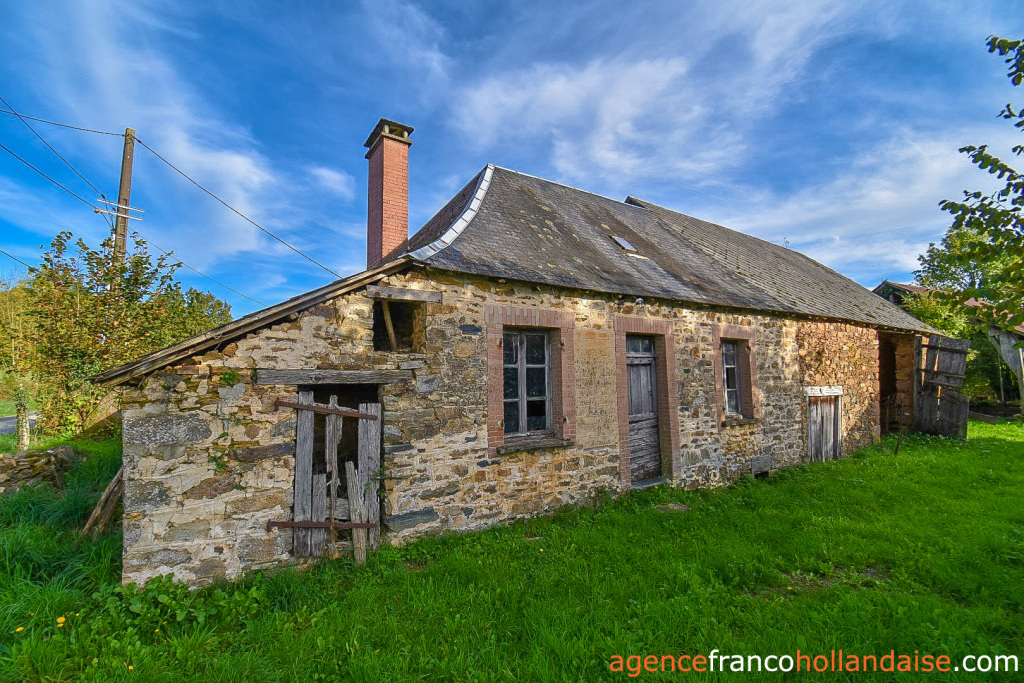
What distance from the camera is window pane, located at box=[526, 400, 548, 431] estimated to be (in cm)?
643

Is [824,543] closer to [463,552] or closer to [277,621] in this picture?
[463,552]

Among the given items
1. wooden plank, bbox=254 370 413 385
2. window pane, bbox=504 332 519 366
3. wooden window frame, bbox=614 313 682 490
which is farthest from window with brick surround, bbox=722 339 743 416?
wooden plank, bbox=254 370 413 385

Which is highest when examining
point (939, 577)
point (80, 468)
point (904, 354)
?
point (904, 354)

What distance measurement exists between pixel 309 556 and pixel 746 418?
25.8ft

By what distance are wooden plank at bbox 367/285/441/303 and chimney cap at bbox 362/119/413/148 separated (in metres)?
5.03

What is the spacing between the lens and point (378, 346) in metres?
6.10

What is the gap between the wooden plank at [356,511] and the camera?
4.81 meters

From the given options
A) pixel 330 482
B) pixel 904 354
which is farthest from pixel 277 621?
A: pixel 904 354

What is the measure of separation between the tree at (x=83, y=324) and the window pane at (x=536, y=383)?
24.8 feet

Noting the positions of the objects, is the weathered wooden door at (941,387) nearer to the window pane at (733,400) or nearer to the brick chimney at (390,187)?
the window pane at (733,400)

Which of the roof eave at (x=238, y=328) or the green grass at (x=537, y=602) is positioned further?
the roof eave at (x=238, y=328)

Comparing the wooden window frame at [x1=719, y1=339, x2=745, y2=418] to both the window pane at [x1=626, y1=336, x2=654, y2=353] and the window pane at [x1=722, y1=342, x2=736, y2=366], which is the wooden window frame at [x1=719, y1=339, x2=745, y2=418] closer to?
the window pane at [x1=722, y1=342, x2=736, y2=366]

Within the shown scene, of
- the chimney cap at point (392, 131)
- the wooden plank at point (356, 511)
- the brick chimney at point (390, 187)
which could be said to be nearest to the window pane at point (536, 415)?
the wooden plank at point (356, 511)

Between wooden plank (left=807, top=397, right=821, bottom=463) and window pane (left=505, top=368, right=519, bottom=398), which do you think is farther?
wooden plank (left=807, top=397, right=821, bottom=463)
